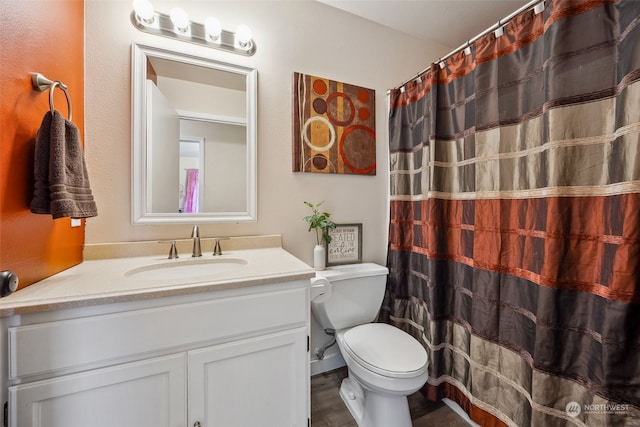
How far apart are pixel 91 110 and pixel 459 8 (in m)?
2.23

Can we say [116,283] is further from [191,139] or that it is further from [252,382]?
[191,139]

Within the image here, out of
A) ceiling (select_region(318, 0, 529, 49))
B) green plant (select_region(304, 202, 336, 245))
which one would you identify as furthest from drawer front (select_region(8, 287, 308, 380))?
ceiling (select_region(318, 0, 529, 49))

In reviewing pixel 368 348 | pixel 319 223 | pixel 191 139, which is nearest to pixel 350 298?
pixel 368 348

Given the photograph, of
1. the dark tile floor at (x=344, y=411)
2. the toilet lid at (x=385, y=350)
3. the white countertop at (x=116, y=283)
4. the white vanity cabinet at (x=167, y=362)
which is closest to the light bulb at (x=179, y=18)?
the white countertop at (x=116, y=283)

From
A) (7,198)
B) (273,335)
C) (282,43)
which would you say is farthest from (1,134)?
(282,43)

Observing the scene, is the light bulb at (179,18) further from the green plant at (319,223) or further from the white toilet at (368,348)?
the white toilet at (368,348)

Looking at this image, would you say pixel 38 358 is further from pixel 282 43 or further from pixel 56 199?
pixel 282 43

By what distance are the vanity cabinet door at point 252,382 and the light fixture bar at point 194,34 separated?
4.91 ft

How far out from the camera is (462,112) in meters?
1.32

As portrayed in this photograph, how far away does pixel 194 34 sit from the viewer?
51.4 inches

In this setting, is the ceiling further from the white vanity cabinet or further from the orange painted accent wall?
the white vanity cabinet

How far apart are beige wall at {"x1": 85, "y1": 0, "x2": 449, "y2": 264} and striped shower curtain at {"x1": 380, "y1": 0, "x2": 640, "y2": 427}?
0.40 m

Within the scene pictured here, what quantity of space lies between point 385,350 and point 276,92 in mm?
1571

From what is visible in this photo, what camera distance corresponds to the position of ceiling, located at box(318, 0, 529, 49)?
1582 mm
